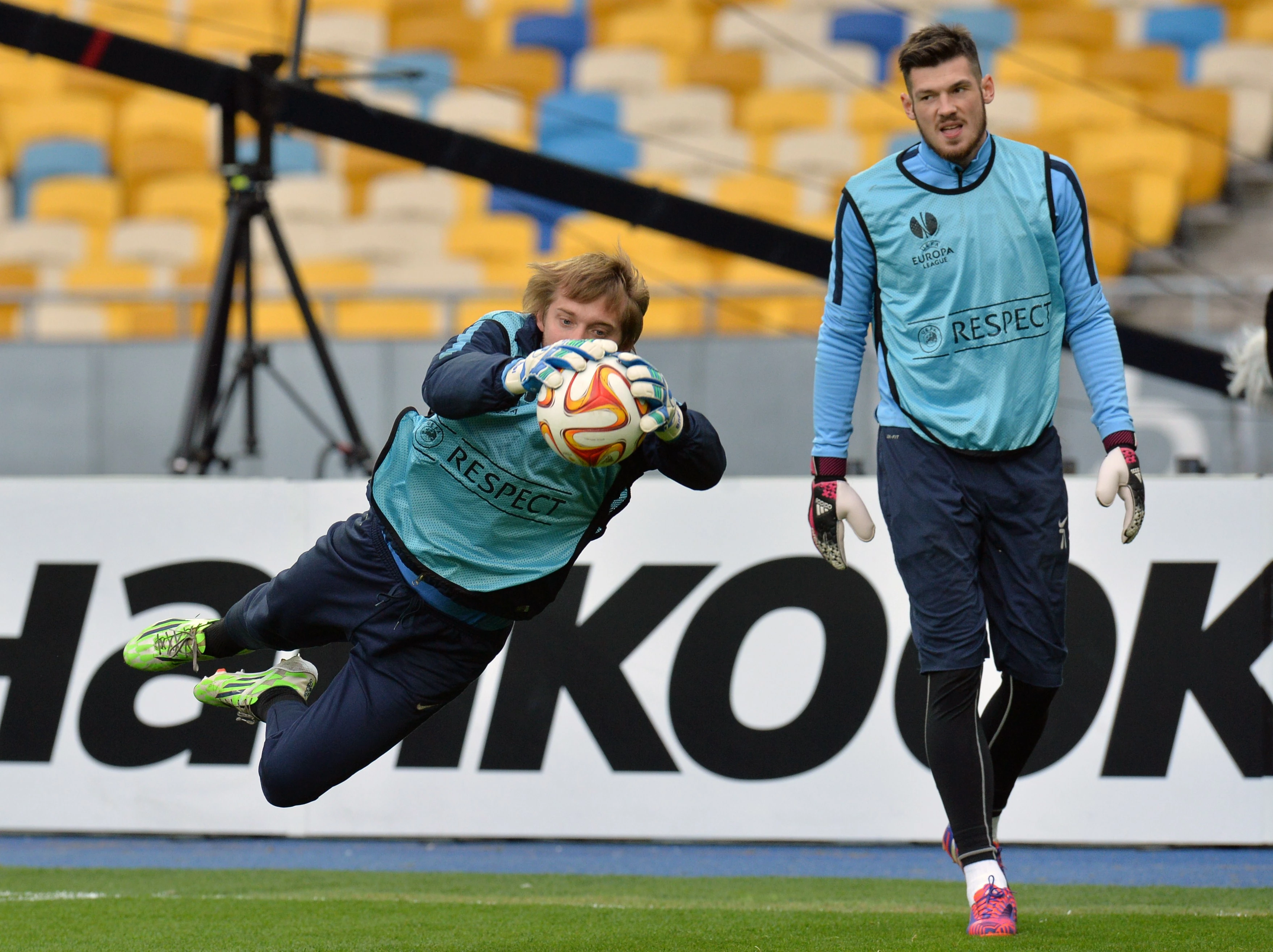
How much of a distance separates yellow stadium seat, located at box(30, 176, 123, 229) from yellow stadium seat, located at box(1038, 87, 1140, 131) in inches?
281

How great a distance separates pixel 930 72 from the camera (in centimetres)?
335

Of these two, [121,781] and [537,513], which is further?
[121,781]

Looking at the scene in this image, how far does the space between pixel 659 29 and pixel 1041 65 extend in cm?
304

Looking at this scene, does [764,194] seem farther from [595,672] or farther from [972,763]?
[972,763]

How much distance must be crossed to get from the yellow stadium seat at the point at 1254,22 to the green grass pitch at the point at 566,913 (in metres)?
9.38

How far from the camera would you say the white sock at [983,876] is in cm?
333

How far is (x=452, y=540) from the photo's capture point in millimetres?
3195

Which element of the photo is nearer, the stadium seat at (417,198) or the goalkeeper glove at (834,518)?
the goalkeeper glove at (834,518)

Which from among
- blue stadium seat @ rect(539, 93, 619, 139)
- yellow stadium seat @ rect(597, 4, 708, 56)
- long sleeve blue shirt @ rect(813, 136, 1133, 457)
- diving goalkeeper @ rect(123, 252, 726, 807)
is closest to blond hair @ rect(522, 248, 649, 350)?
diving goalkeeper @ rect(123, 252, 726, 807)

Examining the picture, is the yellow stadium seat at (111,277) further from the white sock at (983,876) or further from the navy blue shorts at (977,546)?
the white sock at (983,876)

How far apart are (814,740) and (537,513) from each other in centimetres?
224

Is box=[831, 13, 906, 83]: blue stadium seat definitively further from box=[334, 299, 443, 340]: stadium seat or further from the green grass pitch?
the green grass pitch

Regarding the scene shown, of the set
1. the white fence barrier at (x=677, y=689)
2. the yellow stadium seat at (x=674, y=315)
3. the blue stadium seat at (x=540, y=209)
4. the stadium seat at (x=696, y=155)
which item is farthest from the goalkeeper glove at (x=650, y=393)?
the stadium seat at (x=696, y=155)

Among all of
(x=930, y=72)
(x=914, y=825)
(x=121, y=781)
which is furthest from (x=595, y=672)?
(x=930, y=72)
